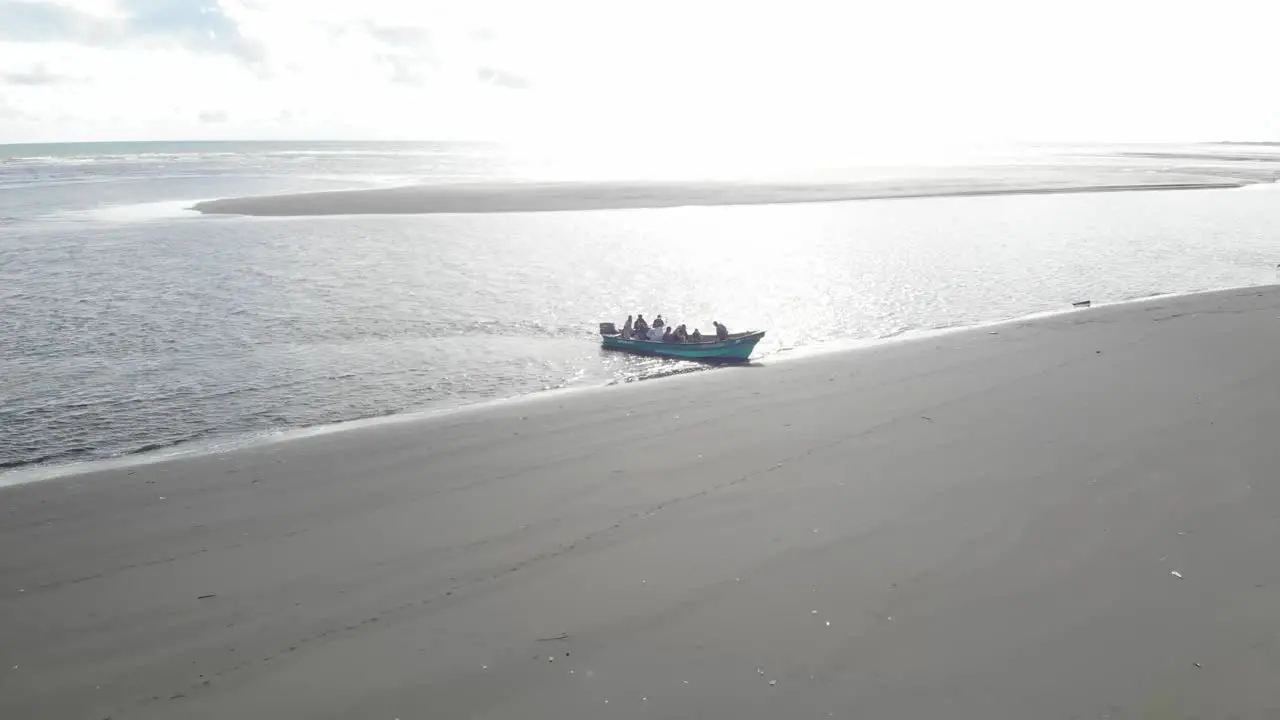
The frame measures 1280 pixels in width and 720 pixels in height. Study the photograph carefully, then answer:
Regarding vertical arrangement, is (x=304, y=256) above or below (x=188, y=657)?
above

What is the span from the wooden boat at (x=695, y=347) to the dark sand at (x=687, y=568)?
544cm

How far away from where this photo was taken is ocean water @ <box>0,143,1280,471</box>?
64.6 ft

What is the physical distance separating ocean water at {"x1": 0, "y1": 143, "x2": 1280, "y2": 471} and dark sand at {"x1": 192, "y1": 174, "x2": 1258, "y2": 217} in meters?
4.82

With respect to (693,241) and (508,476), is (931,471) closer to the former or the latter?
(508,476)

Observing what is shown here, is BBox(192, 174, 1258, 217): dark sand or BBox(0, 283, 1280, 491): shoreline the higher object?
BBox(192, 174, 1258, 217): dark sand

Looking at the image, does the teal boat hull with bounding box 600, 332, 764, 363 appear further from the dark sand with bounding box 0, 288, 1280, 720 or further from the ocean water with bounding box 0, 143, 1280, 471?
the dark sand with bounding box 0, 288, 1280, 720

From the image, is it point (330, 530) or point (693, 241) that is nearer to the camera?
point (330, 530)

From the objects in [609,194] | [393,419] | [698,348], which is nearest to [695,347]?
[698,348]

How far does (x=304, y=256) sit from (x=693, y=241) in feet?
61.9

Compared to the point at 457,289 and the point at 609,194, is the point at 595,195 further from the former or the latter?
the point at 457,289

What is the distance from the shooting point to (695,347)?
23016 mm

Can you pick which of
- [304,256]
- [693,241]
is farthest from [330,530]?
[693,241]

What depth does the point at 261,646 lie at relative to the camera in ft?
29.2

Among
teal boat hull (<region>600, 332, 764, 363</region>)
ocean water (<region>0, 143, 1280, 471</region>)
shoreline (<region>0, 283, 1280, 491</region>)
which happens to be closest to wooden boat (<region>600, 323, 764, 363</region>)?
teal boat hull (<region>600, 332, 764, 363</region>)
